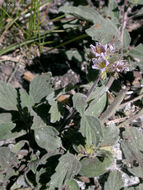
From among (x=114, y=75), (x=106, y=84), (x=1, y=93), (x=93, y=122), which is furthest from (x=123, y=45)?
(x=1, y=93)

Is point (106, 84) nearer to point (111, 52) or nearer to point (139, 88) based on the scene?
point (111, 52)

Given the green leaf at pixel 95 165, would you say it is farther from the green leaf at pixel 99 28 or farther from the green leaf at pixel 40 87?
the green leaf at pixel 99 28

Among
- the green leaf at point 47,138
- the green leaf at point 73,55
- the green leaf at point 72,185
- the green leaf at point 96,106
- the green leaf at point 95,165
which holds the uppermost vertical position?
the green leaf at point 73,55

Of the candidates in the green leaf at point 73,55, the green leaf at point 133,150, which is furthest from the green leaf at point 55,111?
the green leaf at point 73,55

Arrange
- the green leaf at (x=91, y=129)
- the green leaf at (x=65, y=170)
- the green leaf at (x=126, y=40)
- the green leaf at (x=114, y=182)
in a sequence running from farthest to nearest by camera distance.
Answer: the green leaf at (x=126, y=40) < the green leaf at (x=114, y=182) < the green leaf at (x=65, y=170) < the green leaf at (x=91, y=129)

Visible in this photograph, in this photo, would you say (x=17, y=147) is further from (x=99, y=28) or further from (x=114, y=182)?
(x=99, y=28)

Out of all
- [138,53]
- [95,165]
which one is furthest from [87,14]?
[95,165]
